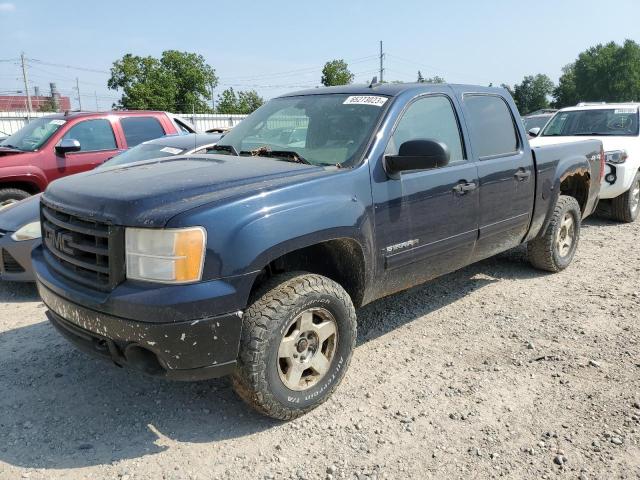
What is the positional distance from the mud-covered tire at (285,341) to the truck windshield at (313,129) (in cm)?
86

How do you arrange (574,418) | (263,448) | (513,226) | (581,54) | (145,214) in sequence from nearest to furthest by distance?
(145,214), (263,448), (574,418), (513,226), (581,54)

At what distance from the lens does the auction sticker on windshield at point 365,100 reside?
11.8 feet

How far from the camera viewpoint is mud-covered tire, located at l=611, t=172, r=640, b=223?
25.6ft

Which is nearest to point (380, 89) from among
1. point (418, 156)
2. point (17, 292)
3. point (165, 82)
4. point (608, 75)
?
point (418, 156)

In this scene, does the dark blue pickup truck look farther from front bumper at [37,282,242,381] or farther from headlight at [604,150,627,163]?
headlight at [604,150,627,163]

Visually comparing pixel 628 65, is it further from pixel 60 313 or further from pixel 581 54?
pixel 60 313

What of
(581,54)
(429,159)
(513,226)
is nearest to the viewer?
(429,159)

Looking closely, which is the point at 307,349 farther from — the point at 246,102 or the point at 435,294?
the point at 246,102

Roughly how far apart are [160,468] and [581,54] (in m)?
89.2

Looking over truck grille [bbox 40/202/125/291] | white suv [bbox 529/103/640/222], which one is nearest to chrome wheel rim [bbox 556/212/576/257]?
white suv [bbox 529/103/640/222]

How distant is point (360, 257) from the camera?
10.5ft

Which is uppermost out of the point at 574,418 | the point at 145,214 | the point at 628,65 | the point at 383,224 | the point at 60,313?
the point at 628,65

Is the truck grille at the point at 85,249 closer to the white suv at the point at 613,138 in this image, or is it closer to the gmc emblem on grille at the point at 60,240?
the gmc emblem on grille at the point at 60,240

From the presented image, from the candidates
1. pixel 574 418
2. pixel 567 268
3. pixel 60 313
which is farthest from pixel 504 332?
pixel 60 313
